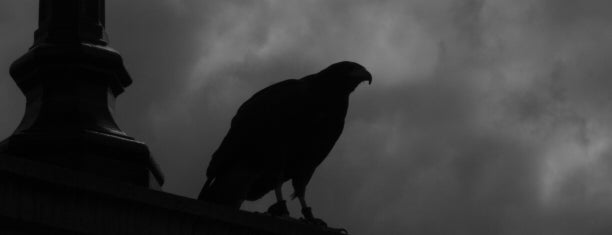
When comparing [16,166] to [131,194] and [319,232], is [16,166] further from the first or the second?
[319,232]

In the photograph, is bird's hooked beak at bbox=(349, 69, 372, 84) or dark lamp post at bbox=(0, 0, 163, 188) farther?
bird's hooked beak at bbox=(349, 69, 372, 84)

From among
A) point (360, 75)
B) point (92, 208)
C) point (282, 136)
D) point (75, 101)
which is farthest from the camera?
point (360, 75)

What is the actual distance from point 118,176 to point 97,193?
129cm

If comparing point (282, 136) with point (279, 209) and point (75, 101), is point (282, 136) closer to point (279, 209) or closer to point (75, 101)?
point (279, 209)

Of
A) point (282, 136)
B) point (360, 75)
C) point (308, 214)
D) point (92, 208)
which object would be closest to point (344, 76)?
point (360, 75)

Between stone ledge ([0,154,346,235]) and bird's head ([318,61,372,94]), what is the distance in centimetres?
234

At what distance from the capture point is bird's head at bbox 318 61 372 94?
33.8ft

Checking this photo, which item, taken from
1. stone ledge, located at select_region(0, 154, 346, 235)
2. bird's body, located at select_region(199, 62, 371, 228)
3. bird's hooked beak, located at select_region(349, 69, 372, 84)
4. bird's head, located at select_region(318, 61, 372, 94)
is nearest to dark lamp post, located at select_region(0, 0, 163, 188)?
bird's body, located at select_region(199, 62, 371, 228)

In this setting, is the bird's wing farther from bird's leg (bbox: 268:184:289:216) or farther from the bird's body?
bird's leg (bbox: 268:184:289:216)

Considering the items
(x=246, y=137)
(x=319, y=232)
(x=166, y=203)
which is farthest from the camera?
(x=246, y=137)

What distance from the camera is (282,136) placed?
393 inches

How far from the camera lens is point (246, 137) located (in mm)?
10078

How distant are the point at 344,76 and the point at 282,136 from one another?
0.80m

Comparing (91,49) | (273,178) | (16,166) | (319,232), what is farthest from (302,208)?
(16,166)
